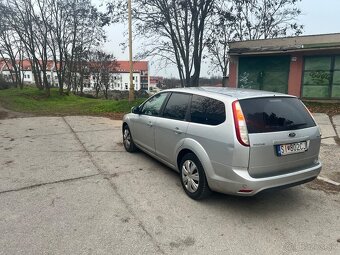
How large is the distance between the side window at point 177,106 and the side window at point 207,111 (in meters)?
A: 0.18

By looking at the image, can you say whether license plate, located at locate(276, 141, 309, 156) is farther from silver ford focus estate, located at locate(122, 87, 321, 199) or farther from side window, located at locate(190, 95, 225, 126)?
side window, located at locate(190, 95, 225, 126)

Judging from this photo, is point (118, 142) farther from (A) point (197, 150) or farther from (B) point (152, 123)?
(A) point (197, 150)

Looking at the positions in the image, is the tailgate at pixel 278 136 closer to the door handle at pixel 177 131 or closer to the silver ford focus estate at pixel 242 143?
the silver ford focus estate at pixel 242 143

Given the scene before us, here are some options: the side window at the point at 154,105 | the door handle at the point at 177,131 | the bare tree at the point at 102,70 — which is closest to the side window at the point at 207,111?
the door handle at the point at 177,131

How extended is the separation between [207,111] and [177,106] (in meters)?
0.81

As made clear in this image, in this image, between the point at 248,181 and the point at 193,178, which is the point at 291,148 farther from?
the point at 193,178

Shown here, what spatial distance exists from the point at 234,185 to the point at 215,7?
48.3 feet

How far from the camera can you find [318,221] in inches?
130

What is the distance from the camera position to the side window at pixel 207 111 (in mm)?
3453

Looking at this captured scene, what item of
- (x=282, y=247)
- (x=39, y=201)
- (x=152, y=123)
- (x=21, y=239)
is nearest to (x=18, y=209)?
(x=39, y=201)

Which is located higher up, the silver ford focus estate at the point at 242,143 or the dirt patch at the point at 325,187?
the silver ford focus estate at the point at 242,143

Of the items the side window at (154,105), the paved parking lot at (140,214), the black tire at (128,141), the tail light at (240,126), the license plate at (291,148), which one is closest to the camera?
the paved parking lot at (140,214)

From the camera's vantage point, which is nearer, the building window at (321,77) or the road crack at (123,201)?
the road crack at (123,201)

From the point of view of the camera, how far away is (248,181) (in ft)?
10.2
